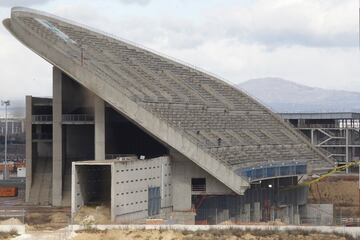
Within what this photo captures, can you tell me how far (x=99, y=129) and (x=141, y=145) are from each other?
8.18 metres

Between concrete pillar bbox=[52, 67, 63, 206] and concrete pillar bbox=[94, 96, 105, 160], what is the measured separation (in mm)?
3975

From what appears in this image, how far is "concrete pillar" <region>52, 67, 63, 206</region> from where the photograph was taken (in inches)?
2543

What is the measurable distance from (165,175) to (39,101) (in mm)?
14147

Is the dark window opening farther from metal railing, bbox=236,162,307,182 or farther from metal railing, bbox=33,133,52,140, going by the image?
metal railing, bbox=236,162,307,182

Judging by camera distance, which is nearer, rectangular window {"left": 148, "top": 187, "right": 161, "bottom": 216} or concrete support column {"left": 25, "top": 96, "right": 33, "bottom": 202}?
rectangular window {"left": 148, "top": 187, "right": 161, "bottom": 216}

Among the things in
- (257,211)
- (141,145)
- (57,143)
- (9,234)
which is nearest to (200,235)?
(9,234)

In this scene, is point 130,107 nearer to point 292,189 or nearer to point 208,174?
point 208,174

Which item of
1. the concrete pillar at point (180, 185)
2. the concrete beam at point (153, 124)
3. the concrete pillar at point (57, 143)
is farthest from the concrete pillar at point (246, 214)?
the concrete pillar at point (57, 143)

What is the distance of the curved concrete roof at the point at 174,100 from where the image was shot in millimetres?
59406

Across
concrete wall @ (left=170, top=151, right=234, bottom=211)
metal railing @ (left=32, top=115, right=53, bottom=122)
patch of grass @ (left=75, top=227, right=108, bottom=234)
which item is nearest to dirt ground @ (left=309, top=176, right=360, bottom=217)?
concrete wall @ (left=170, top=151, right=234, bottom=211)

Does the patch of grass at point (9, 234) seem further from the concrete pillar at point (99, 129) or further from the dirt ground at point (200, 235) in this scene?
the concrete pillar at point (99, 129)

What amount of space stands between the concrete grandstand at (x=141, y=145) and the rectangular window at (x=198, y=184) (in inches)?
2.9

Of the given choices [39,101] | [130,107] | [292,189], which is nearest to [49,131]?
[39,101]

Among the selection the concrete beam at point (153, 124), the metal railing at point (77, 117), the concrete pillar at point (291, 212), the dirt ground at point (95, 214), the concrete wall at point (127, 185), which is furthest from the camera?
the concrete pillar at point (291, 212)
